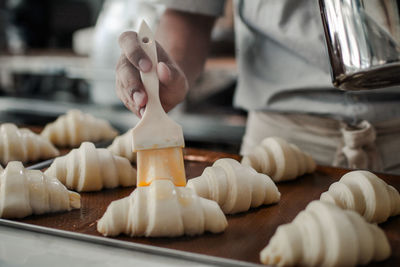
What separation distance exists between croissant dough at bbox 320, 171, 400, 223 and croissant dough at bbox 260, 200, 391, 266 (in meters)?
0.19

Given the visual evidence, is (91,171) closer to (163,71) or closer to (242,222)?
(163,71)

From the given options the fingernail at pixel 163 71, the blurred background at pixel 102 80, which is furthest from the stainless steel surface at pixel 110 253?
the blurred background at pixel 102 80

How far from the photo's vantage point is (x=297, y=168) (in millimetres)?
1323

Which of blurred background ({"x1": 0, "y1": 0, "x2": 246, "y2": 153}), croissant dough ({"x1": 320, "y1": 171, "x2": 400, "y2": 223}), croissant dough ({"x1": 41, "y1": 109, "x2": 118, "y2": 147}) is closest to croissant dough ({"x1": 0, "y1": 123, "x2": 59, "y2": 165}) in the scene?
croissant dough ({"x1": 41, "y1": 109, "x2": 118, "y2": 147})

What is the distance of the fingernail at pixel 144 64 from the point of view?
1.09 m

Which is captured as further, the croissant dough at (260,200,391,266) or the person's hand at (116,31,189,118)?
the person's hand at (116,31,189,118)

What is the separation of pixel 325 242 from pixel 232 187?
0.32 metres

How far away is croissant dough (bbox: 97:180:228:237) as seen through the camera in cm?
91

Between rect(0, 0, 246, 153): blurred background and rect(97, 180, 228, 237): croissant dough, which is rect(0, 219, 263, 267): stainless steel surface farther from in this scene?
rect(0, 0, 246, 153): blurred background

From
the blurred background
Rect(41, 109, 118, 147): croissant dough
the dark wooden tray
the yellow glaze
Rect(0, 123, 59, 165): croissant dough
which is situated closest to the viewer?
the dark wooden tray

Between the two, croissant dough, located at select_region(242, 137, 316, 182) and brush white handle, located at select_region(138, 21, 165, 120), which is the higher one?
brush white handle, located at select_region(138, 21, 165, 120)

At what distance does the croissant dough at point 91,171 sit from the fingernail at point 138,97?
219 mm

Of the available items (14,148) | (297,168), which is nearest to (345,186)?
(297,168)

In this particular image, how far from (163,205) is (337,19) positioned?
46 cm
